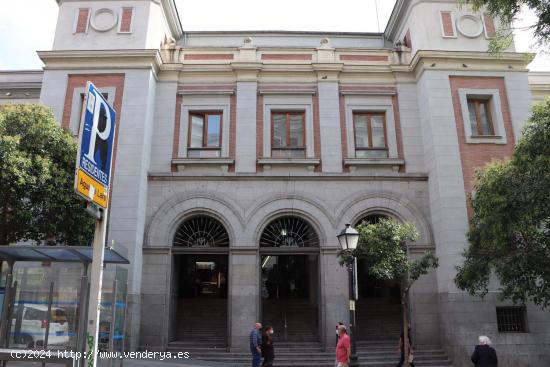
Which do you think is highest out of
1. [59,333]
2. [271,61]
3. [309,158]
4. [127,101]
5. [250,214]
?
[271,61]

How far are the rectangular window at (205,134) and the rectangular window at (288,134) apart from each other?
2.14 m

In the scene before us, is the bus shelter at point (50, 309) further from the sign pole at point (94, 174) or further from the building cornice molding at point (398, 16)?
the building cornice molding at point (398, 16)

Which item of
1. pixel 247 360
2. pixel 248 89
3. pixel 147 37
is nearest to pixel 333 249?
pixel 247 360

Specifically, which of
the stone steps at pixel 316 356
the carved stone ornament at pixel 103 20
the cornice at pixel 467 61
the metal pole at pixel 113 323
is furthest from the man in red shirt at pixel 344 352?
the carved stone ornament at pixel 103 20

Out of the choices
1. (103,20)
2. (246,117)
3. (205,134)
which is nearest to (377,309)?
(246,117)

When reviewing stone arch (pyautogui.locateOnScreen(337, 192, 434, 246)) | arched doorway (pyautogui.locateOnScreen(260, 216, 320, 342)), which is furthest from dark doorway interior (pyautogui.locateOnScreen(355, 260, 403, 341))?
stone arch (pyautogui.locateOnScreen(337, 192, 434, 246))

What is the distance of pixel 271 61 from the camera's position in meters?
18.9

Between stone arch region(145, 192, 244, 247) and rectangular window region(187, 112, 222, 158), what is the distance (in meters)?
1.76

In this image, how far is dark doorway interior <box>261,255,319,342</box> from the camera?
17.4 m

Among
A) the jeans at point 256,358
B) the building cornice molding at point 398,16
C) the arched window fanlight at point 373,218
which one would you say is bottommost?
the jeans at point 256,358

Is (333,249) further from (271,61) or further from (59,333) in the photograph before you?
(59,333)

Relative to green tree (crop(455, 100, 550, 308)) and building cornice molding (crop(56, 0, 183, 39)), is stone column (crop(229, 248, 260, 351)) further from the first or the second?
building cornice molding (crop(56, 0, 183, 39))

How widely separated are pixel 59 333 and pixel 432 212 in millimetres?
12741

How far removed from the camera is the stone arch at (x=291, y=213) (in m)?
16.7
